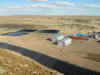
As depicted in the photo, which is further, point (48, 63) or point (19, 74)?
point (48, 63)

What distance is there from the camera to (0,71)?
32.5 ft

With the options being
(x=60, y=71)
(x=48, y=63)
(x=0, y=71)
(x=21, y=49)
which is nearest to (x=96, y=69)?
(x=60, y=71)

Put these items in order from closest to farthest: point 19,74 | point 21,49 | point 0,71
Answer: point 0,71
point 19,74
point 21,49

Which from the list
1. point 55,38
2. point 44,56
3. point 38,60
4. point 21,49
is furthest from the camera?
point 55,38

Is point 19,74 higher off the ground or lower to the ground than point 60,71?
higher

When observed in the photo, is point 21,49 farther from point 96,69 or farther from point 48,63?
point 96,69

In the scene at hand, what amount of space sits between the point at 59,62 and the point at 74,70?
344 centimetres

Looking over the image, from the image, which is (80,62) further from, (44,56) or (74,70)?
(44,56)

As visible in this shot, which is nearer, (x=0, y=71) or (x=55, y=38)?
(x=0, y=71)

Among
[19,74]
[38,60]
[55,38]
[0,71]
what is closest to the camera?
[0,71]

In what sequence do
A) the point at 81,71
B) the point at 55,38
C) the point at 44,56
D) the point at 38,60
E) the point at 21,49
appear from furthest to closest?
the point at 55,38 → the point at 21,49 → the point at 44,56 → the point at 38,60 → the point at 81,71

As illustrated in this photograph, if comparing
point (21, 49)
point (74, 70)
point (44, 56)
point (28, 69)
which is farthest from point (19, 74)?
point (21, 49)

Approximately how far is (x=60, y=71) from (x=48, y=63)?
3.16 meters

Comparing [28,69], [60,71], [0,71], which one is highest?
[0,71]
